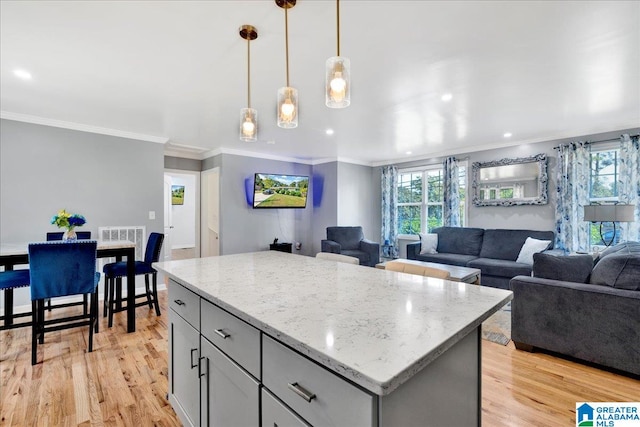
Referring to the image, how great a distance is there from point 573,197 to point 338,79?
455 centimetres

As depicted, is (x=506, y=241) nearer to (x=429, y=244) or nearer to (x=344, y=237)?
(x=429, y=244)

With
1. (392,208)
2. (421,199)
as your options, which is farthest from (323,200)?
(421,199)

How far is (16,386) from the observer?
83.4 inches

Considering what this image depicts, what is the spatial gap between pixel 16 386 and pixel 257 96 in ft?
9.93

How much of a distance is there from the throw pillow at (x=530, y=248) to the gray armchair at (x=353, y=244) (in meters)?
2.33

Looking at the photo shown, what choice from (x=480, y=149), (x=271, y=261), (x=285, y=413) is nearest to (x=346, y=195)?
(x=480, y=149)

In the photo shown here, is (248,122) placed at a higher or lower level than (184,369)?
higher

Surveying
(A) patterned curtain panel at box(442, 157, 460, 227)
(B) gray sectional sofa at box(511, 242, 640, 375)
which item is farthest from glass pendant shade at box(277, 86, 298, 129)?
(A) patterned curtain panel at box(442, 157, 460, 227)

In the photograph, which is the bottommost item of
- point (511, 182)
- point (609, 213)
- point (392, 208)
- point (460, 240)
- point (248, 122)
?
point (460, 240)

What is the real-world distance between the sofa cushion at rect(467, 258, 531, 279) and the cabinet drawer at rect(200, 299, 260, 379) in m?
4.20

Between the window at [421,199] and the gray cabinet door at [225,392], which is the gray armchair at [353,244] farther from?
the gray cabinet door at [225,392]

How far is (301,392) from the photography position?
810mm

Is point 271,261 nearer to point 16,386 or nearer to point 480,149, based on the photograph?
point 16,386

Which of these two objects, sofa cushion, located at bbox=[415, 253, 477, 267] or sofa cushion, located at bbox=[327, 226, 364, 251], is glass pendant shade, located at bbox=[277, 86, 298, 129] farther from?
sofa cushion, located at bbox=[327, 226, 364, 251]
